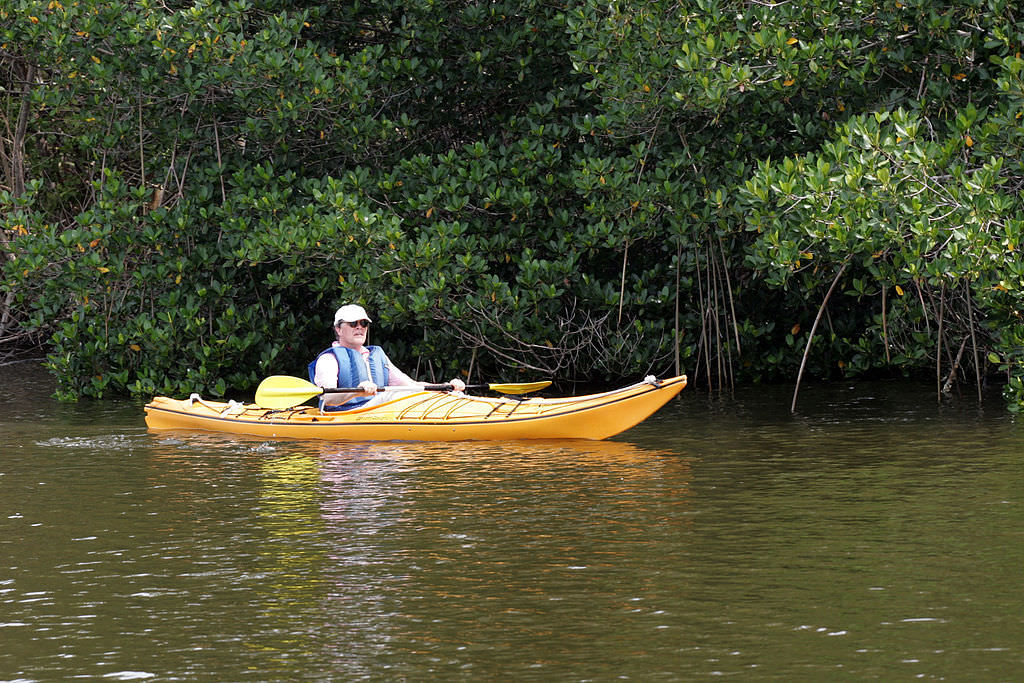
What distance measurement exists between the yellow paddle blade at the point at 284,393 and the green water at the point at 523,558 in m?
0.48

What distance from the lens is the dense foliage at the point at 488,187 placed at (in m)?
12.5

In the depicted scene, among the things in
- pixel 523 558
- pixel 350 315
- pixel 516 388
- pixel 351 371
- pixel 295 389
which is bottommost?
pixel 523 558

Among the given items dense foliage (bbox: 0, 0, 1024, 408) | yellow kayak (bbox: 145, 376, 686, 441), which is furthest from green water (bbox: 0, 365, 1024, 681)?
dense foliage (bbox: 0, 0, 1024, 408)

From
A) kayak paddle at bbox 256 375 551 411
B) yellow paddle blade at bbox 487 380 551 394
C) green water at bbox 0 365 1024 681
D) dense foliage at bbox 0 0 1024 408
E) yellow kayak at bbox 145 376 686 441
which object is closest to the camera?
green water at bbox 0 365 1024 681

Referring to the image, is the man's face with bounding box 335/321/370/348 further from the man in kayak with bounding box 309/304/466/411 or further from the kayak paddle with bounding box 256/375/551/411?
the kayak paddle with bounding box 256/375/551/411

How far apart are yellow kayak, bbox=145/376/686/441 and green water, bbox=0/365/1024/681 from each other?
202mm

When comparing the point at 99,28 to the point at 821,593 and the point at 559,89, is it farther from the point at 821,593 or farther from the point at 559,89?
the point at 821,593

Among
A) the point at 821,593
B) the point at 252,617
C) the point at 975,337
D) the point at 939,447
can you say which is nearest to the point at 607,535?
the point at 821,593

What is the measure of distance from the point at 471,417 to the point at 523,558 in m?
4.11

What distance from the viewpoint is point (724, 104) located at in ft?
40.6

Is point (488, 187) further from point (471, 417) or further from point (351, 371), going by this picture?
point (471, 417)

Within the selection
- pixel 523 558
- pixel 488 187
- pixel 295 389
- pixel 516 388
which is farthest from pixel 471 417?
pixel 523 558

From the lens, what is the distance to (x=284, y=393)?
1162 cm

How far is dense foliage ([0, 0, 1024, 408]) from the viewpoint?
1248cm
